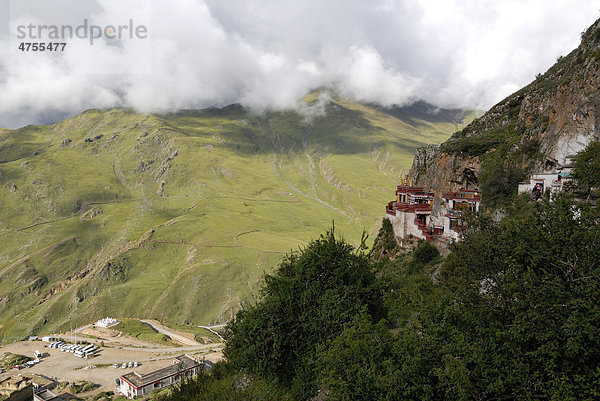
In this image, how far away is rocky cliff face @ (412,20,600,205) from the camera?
Answer: 30.2 meters

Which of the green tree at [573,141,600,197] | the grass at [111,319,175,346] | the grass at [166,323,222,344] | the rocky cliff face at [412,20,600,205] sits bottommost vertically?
the grass at [166,323,222,344]

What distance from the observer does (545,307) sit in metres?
10.7

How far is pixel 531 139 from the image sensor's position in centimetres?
4075

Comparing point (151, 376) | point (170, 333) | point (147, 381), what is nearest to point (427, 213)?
point (147, 381)

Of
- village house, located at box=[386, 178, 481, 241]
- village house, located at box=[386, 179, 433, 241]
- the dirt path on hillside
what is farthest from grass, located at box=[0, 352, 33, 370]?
village house, located at box=[386, 178, 481, 241]

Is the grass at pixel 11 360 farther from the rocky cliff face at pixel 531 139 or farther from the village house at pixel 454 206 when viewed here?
the rocky cliff face at pixel 531 139

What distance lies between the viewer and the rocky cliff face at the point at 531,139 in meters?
30.2

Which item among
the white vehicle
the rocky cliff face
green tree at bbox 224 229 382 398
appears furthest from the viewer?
the white vehicle

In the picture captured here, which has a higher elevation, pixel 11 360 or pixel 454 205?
pixel 454 205

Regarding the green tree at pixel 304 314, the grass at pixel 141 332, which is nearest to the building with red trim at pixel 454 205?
the green tree at pixel 304 314

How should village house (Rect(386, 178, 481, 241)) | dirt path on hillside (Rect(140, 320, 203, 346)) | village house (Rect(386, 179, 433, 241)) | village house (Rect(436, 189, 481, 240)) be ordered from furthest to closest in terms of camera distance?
dirt path on hillside (Rect(140, 320, 203, 346)) → village house (Rect(386, 179, 433, 241)) → village house (Rect(386, 178, 481, 241)) → village house (Rect(436, 189, 481, 240))

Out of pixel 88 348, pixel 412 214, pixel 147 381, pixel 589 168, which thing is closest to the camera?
pixel 589 168

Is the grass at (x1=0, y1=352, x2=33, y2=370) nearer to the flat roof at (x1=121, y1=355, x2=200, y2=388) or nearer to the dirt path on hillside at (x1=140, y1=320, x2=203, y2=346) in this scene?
the dirt path on hillside at (x1=140, y1=320, x2=203, y2=346)

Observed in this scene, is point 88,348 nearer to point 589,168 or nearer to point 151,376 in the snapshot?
point 151,376
